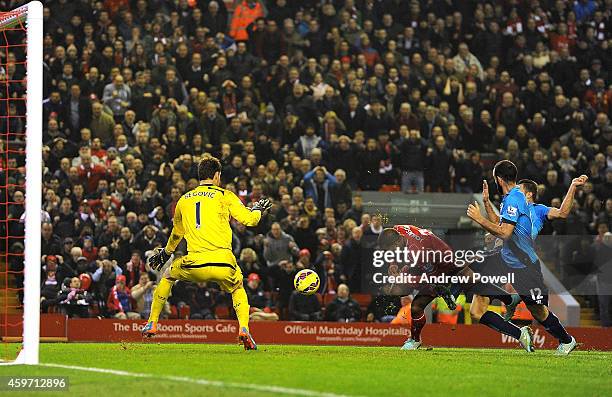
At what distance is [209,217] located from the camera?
13.9 metres

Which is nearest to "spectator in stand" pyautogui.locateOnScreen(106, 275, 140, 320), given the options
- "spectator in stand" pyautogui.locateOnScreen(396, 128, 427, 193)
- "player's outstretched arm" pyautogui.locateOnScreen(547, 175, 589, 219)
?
"spectator in stand" pyautogui.locateOnScreen(396, 128, 427, 193)

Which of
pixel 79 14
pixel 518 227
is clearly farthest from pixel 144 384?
pixel 79 14

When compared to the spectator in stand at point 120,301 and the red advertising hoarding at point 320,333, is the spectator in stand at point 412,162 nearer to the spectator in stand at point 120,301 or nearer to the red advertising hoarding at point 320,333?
the red advertising hoarding at point 320,333

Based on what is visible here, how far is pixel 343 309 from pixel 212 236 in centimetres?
847

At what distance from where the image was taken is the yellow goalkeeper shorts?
13.8 metres

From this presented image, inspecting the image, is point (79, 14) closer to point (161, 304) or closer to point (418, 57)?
point (418, 57)

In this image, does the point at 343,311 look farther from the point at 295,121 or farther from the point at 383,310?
the point at 295,121

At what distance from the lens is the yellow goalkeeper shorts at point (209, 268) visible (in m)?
13.8

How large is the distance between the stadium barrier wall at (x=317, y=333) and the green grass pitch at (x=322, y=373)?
241 inches

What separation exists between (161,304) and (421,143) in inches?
469

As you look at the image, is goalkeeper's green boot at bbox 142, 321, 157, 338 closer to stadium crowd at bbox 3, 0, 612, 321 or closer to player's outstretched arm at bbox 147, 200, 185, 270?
player's outstretched arm at bbox 147, 200, 185, 270

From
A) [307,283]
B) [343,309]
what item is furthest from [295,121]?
[307,283]

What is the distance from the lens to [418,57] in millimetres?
27750

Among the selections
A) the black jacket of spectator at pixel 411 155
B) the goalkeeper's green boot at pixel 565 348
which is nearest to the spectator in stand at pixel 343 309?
the black jacket of spectator at pixel 411 155
